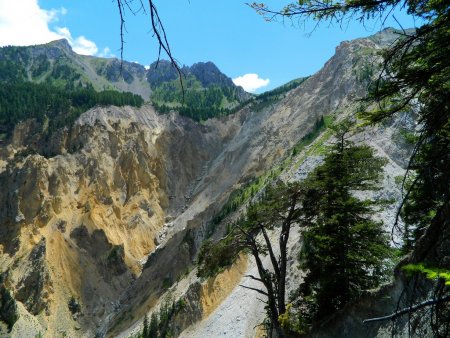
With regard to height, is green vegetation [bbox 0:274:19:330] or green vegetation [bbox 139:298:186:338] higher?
green vegetation [bbox 139:298:186:338]

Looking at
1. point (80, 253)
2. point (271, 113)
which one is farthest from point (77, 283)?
point (271, 113)

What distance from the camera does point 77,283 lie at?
7969 centimetres

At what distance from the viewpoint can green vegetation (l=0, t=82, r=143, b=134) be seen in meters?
112

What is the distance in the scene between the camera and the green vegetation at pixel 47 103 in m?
112

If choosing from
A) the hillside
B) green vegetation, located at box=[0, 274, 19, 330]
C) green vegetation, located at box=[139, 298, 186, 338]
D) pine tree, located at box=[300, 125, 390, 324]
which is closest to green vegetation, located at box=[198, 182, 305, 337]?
pine tree, located at box=[300, 125, 390, 324]

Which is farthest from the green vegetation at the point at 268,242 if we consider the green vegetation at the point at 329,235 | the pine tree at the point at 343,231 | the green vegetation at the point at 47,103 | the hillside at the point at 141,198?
the green vegetation at the point at 47,103

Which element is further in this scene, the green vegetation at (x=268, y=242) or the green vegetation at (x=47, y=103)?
the green vegetation at (x=47, y=103)

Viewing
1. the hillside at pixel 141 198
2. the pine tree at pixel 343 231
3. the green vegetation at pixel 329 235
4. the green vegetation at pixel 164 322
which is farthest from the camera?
the hillside at pixel 141 198

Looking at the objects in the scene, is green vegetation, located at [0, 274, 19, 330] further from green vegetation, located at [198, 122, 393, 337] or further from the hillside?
green vegetation, located at [198, 122, 393, 337]

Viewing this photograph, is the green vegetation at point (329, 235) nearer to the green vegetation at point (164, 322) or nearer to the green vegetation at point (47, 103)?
the green vegetation at point (164, 322)

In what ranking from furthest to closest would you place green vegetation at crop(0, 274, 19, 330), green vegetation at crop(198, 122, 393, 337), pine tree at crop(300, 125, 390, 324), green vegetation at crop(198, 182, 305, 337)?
green vegetation at crop(0, 274, 19, 330)
pine tree at crop(300, 125, 390, 324)
green vegetation at crop(198, 122, 393, 337)
green vegetation at crop(198, 182, 305, 337)

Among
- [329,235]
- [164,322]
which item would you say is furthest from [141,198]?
[329,235]

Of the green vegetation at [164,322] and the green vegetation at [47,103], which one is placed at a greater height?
the green vegetation at [47,103]

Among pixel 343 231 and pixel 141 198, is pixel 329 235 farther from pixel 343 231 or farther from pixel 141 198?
pixel 141 198
